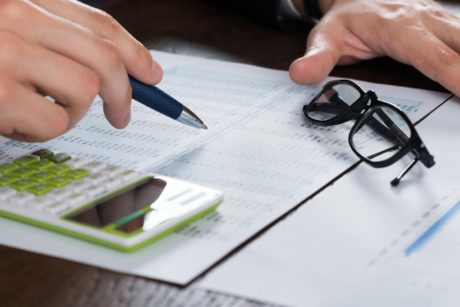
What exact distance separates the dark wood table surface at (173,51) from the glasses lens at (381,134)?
0.20 metres

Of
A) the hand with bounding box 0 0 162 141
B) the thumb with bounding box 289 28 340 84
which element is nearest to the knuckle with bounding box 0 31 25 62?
the hand with bounding box 0 0 162 141

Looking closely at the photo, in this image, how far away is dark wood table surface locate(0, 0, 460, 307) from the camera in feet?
1.86

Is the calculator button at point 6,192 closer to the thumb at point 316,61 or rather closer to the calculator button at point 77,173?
the calculator button at point 77,173

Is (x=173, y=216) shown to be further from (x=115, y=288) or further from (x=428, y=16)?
(x=428, y=16)

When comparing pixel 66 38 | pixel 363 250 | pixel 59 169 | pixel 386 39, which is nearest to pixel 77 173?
pixel 59 169

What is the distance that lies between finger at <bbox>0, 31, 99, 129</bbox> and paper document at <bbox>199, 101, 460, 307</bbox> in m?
0.21

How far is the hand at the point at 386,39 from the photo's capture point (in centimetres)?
100

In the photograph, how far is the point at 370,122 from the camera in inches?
34.0

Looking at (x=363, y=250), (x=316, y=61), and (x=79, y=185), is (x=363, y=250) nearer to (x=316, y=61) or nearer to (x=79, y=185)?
(x=79, y=185)

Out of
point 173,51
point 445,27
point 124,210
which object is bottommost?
point 173,51

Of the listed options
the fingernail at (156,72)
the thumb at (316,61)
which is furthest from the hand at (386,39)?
the fingernail at (156,72)

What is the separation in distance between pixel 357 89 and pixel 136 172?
0.31 meters

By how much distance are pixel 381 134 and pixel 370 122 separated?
0.06ft

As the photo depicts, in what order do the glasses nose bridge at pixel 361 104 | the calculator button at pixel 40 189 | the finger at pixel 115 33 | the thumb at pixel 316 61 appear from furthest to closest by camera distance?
the thumb at pixel 316 61 → the glasses nose bridge at pixel 361 104 → the finger at pixel 115 33 → the calculator button at pixel 40 189
